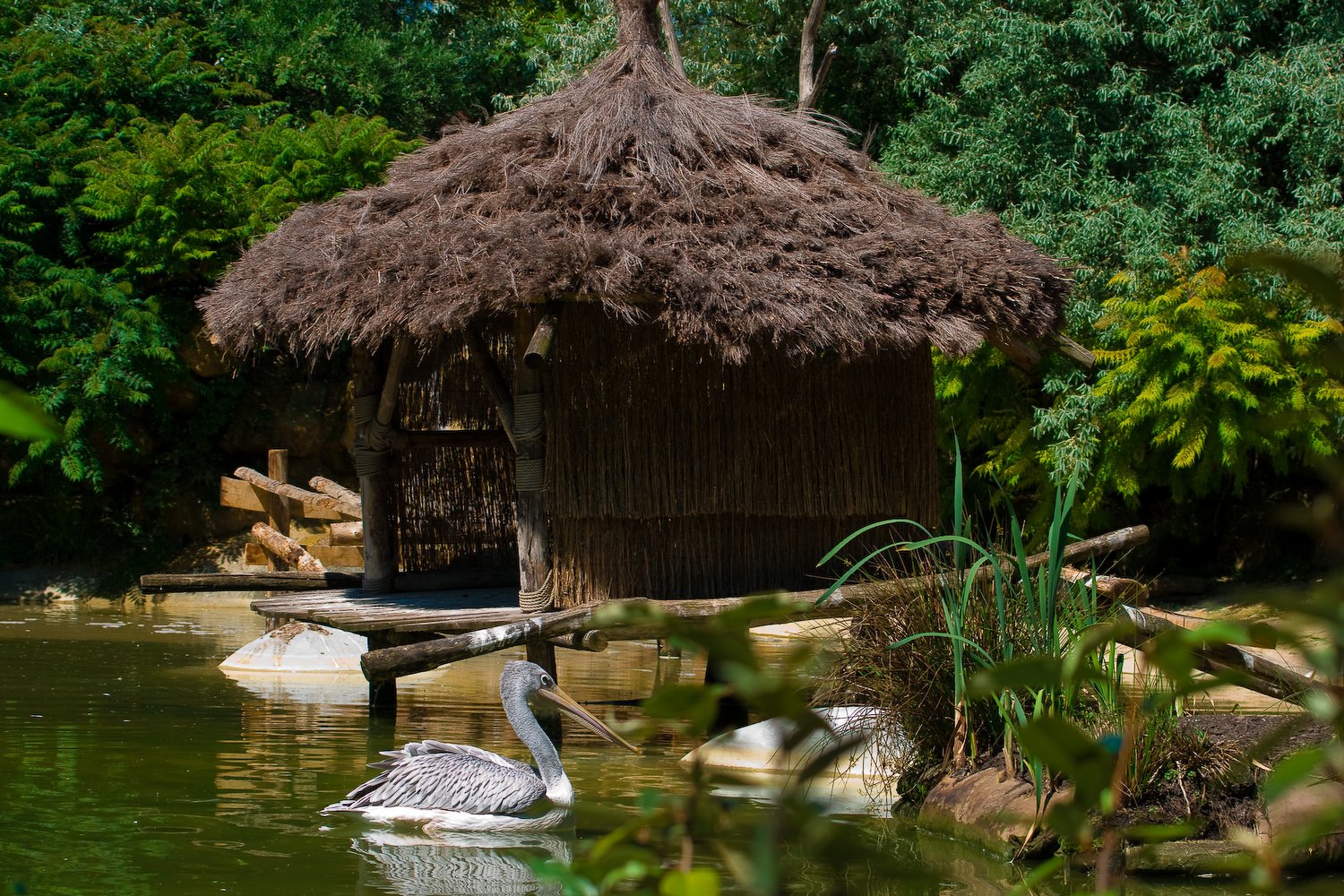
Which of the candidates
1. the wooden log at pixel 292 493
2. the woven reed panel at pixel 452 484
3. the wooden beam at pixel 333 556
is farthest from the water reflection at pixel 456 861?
the wooden beam at pixel 333 556

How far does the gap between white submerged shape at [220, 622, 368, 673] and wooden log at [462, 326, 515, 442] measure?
3.62 metres

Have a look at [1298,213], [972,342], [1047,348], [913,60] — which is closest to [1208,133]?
[1298,213]

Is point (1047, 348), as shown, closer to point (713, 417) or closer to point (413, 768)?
point (713, 417)

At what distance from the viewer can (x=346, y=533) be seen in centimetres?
1393

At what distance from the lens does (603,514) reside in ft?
25.9

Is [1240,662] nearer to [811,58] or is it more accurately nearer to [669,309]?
[669,309]

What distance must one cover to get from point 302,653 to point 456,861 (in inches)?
229

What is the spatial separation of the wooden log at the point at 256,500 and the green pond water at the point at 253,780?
87.2 inches

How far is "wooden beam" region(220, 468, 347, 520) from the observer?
1384 centimetres

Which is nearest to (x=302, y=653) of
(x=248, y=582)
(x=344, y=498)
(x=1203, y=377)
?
(x=248, y=582)

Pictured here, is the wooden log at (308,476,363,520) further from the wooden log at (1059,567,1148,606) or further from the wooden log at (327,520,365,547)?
the wooden log at (1059,567,1148,606)

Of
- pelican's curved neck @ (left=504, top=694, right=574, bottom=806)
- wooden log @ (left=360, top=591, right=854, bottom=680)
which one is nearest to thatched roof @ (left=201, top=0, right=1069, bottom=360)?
wooden log @ (left=360, top=591, right=854, bottom=680)

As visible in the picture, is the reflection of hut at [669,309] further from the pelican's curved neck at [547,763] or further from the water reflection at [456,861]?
the water reflection at [456,861]

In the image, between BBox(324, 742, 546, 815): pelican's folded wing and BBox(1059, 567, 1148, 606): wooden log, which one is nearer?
A: BBox(324, 742, 546, 815): pelican's folded wing
